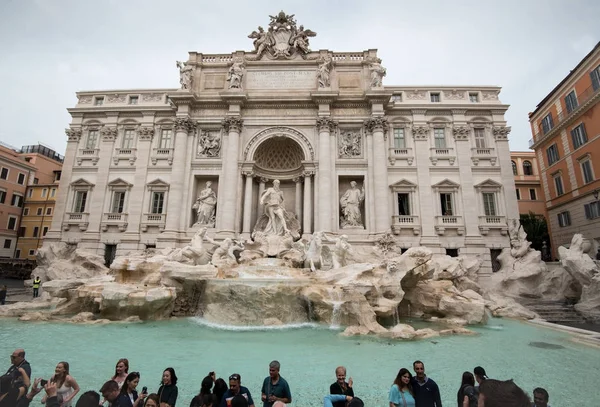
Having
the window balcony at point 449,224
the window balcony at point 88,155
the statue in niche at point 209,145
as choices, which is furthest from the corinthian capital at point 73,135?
the window balcony at point 449,224

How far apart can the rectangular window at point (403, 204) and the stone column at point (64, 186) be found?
72.5ft

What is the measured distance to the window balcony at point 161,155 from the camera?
20.5 m

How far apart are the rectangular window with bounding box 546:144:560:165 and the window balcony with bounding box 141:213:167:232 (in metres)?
28.4

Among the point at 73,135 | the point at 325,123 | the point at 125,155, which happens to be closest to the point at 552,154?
the point at 325,123

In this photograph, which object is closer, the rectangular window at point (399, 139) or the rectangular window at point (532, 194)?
the rectangular window at point (399, 139)

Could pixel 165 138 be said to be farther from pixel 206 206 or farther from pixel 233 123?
pixel 206 206

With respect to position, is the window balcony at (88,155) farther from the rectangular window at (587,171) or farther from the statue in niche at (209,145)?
the rectangular window at (587,171)

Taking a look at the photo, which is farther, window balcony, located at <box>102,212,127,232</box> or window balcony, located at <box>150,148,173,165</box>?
window balcony, located at <box>150,148,173,165</box>

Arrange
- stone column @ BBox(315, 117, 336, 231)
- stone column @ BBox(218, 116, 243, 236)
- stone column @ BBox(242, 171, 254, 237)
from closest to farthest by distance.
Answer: stone column @ BBox(315, 117, 336, 231)
stone column @ BBox(218, 116, 243, 236)
stone column @ BBox(242, 171, 254, 237)

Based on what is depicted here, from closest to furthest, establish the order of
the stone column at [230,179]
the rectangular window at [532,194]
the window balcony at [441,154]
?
the stone column at [230,179], the window balcony at [441,154], the rectangular window at [532,194]

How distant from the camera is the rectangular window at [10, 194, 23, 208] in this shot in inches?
1140

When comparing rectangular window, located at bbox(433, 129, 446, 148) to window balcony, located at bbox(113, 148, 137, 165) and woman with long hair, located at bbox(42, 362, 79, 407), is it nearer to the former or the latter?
window balcony, located at bbox(113, 148, 137, 165)

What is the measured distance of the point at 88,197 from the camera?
20.4 meters

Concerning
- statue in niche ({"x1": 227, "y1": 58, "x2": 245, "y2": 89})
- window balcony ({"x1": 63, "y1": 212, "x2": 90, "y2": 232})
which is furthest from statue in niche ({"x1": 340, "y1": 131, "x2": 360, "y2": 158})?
window balcony ({"x1": 63, "y1": 212, "x2": 90, "y2": 232})
